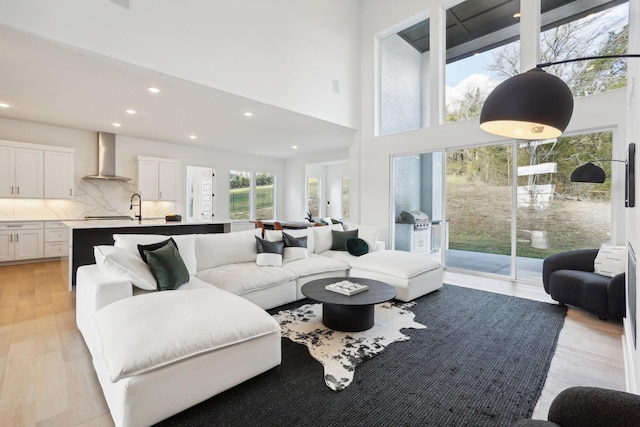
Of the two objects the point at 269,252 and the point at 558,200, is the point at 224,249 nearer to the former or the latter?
the point at 269,252

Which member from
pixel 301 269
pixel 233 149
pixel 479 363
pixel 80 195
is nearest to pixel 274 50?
pixel 301 269

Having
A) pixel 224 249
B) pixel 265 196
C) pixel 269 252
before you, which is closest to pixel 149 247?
pixel 224 249

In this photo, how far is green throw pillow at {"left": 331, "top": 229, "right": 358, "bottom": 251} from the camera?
5043 millimetres

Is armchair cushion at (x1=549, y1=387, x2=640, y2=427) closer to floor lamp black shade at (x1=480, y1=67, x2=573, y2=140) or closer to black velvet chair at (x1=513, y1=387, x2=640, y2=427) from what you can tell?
black velvet chair at (x1=513, y1=387, x2=640, y2=427)

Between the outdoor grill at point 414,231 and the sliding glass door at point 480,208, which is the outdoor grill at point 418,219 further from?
the sliding glass door at point 480,208

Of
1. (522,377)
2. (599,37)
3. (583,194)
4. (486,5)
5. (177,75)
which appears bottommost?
(522,377)

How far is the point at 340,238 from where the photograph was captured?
506 cm

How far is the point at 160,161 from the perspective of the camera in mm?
7773

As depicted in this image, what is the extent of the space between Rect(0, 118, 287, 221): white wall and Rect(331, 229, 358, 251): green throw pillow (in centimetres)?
510

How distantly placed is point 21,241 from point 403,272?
710 centimetres

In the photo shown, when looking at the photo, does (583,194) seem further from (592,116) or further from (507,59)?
(507,59)

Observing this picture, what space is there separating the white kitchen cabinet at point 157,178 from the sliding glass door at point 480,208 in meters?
6.65

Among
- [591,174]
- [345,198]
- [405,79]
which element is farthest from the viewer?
[345,198]

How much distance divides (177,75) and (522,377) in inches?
186
